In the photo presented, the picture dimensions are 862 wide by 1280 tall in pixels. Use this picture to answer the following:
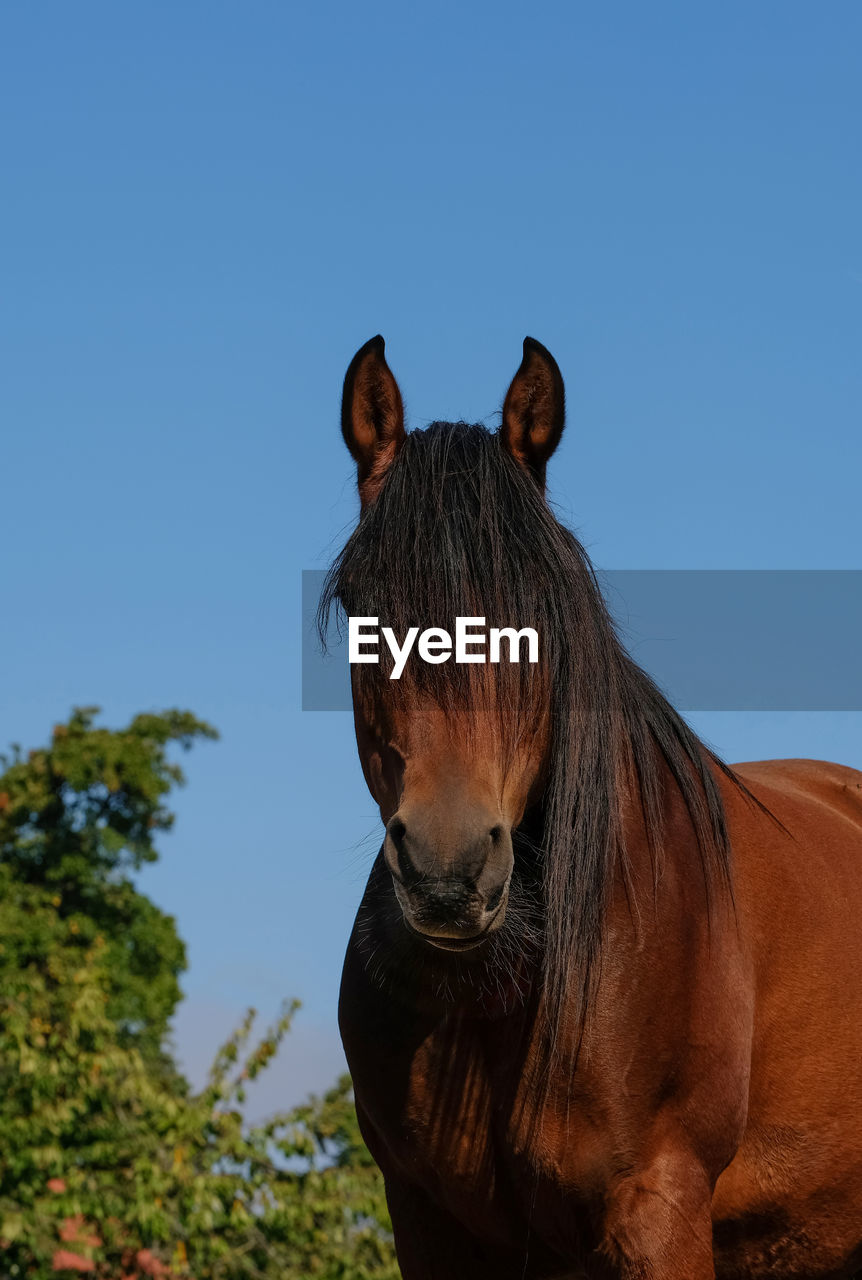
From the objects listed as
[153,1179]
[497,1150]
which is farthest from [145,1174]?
[497,1150]

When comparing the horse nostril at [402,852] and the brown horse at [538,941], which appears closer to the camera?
the horse nostril at [402,852]

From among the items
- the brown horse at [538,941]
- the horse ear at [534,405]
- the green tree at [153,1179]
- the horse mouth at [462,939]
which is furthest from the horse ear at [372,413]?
the green tree at [153,1179]

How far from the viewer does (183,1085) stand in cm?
1298

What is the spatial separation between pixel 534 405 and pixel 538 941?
3.79 feet

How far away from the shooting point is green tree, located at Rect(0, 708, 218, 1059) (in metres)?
29.9

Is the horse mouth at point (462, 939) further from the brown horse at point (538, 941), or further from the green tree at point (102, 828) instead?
the green tree at point (102, 828)

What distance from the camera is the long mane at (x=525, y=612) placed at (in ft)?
9.34

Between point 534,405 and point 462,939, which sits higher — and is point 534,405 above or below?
above

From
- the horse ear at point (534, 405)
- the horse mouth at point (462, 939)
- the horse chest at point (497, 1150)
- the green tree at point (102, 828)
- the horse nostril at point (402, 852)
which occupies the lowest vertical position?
the green tree at point (102, 828)

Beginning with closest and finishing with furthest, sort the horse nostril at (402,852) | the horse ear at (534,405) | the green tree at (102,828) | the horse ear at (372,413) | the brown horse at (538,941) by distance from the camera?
the horse nostril at (402,852) < the brown horse at (538,941) < the horse ear at (534,405) < the horse ear at (372,413) < the green tree at (102,828)

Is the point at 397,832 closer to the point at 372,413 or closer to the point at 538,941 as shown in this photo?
the point at 538,941

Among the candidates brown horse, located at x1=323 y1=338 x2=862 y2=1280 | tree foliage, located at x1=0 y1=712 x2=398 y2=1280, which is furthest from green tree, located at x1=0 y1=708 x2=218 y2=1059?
brown horse, located at x1=323 y1=338 x2=862 y2=1280

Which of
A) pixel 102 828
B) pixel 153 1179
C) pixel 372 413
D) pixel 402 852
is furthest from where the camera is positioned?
pixel 102 828

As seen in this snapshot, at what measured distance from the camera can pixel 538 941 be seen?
295cm
